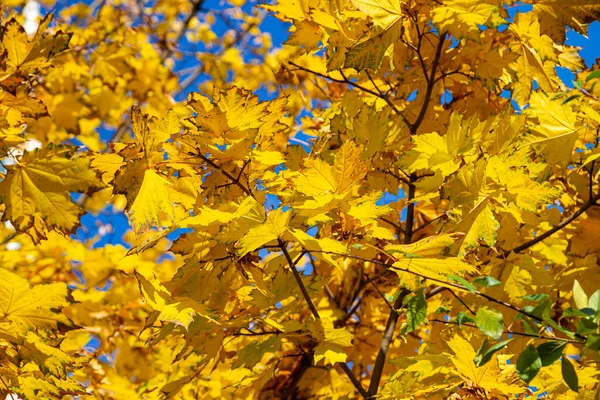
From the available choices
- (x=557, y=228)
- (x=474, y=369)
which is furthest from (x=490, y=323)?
(x=557, y=228)

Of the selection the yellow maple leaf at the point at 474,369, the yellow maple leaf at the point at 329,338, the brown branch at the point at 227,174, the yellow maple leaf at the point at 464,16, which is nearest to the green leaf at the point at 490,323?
the yellow maple leaf at the point at 474,369

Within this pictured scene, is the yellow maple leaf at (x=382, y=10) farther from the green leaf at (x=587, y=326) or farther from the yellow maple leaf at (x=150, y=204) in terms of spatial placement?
the green leaf at (x=587, y=326)

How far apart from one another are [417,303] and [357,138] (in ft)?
1.62

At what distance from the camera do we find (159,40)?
4281mm

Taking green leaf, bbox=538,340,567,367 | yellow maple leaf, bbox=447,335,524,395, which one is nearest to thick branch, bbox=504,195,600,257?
yellow maple leaf, bbox=447,335,524,395

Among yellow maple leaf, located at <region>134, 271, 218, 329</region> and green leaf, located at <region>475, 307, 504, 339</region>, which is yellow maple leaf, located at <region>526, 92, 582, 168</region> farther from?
yellow maple leaf, located at <region>134, 271, 218, 329</region>

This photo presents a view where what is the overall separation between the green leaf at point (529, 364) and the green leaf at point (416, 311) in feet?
0.63

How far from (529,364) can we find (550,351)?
30 millimetres

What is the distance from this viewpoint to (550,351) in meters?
0.74

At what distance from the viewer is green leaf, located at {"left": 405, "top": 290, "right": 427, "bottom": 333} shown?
3.00ft

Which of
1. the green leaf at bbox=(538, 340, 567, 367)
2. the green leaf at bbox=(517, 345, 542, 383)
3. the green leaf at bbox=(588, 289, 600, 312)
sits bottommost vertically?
the green leaf at bbox=(517, 345, 542, 383)

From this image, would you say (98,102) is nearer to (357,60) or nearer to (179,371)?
(179,371)

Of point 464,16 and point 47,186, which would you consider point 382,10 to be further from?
point 47,186

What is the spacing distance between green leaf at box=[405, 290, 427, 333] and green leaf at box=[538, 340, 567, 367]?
21 cm
